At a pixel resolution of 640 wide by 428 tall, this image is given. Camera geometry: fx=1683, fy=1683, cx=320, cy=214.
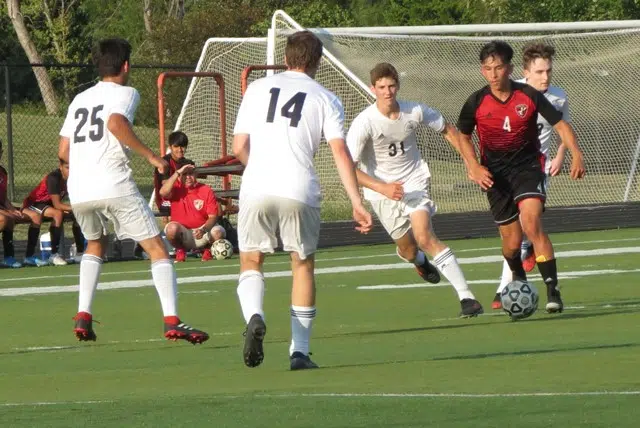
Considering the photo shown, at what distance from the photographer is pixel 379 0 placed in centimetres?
6756

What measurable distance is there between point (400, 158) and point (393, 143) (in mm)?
140

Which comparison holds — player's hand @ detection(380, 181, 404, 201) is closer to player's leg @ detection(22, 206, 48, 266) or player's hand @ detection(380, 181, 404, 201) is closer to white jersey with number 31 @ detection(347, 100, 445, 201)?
white jersey with number 31 @ detection(347, 100, 445, 201)

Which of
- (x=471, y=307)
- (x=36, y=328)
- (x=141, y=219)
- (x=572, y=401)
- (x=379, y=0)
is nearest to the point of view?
(x=572, y=401)

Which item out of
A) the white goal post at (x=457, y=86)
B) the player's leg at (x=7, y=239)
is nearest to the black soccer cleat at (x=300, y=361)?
the player's leg at (x=7, y=239)

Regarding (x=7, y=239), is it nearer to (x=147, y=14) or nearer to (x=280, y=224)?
(x=280, y=224)

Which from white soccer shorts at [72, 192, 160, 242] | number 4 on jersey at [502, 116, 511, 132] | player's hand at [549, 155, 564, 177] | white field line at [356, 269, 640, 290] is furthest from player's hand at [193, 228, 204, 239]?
white soccer shorts at [72, 192, 160, 242]

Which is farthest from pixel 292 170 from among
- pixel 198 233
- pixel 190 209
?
pixel 198 233

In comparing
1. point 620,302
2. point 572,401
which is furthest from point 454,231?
point 572,401

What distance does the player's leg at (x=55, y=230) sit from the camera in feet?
69.9

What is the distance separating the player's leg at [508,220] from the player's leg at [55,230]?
9384 millimetres

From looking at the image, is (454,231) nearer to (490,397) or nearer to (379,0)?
(490,397)

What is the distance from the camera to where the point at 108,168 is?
11633 mm

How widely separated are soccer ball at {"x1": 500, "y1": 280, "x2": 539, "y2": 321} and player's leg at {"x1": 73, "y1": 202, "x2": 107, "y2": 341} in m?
2.96

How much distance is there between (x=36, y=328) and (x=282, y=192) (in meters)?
4.63
